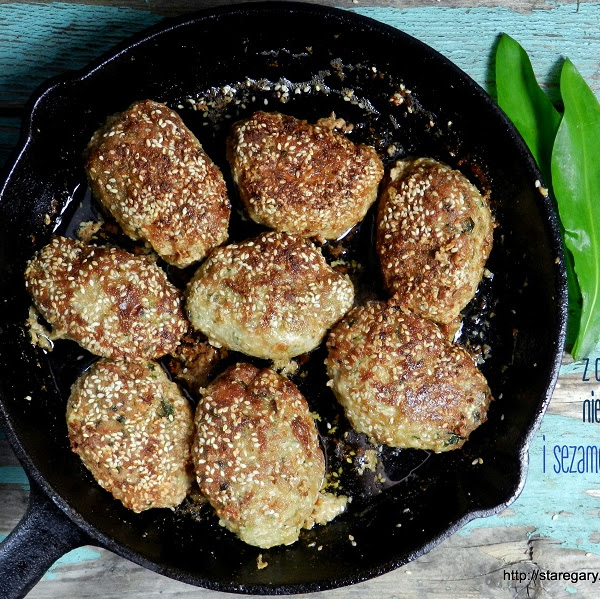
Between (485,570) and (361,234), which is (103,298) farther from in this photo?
(485,570)

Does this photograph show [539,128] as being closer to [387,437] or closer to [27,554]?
[387,437]

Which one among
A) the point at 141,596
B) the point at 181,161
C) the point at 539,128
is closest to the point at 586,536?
the point at 539,128

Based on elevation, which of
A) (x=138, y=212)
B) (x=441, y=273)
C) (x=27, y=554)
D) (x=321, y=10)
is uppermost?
(x=321, y=10)

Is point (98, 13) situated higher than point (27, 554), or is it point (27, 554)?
point (98, 13)

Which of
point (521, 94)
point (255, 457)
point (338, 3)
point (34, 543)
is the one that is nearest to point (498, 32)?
point (521, 94)

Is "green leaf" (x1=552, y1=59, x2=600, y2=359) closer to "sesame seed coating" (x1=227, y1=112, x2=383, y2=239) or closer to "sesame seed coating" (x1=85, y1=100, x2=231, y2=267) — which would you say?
"sesame seed coating" (x1=227, y1=112, x2=383, y2=239)

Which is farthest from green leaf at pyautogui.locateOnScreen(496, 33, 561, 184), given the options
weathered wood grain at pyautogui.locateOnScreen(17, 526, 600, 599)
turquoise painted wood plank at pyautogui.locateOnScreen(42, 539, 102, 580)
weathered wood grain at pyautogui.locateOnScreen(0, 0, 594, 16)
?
turquoise painted wood plank at pyautogui.locateOnScreen(42, 539, 102, 580)
